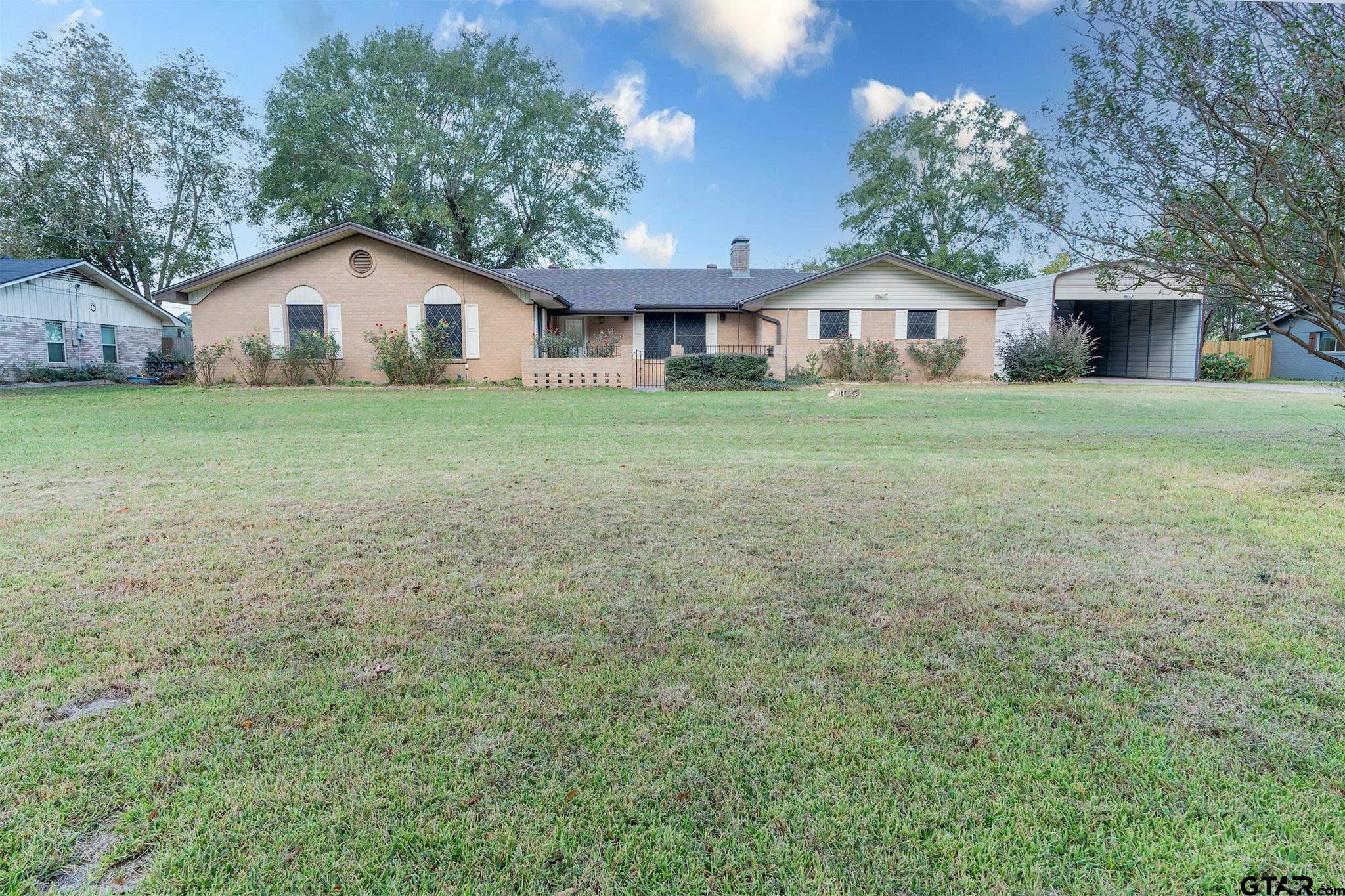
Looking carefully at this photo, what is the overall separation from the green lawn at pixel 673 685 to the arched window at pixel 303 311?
50.5 ft

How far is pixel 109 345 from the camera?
74.3ft

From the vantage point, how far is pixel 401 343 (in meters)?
18.8

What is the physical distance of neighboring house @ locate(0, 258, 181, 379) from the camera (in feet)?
62.2

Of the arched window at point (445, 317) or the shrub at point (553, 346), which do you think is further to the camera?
the shrub at point (553, 346)

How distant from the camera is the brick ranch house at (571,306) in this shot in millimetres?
19016

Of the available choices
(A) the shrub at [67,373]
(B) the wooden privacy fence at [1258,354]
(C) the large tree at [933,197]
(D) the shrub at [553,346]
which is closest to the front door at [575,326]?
(D) the shrub at [553,346]

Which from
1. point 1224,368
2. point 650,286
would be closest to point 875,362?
point 650,286

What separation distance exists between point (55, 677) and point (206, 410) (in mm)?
10995

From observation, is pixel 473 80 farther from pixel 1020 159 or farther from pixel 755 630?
pixel 755 630

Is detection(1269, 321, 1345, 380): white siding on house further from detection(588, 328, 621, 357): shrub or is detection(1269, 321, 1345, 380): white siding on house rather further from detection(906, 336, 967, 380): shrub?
detection(588, 328, 621, 357): shrub

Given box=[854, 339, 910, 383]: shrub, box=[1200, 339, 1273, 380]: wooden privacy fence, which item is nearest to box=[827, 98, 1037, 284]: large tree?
box=[1200, 339, 1273, 380]: wooden privacy fence

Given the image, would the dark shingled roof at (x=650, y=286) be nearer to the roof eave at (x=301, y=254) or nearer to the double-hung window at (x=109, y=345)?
the roof eave at (x=301, y=254)

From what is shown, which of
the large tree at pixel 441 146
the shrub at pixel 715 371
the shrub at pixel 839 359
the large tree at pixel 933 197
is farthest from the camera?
the large tree at pixel 933 197

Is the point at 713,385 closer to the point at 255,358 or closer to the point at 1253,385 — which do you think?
the point at 255,358
